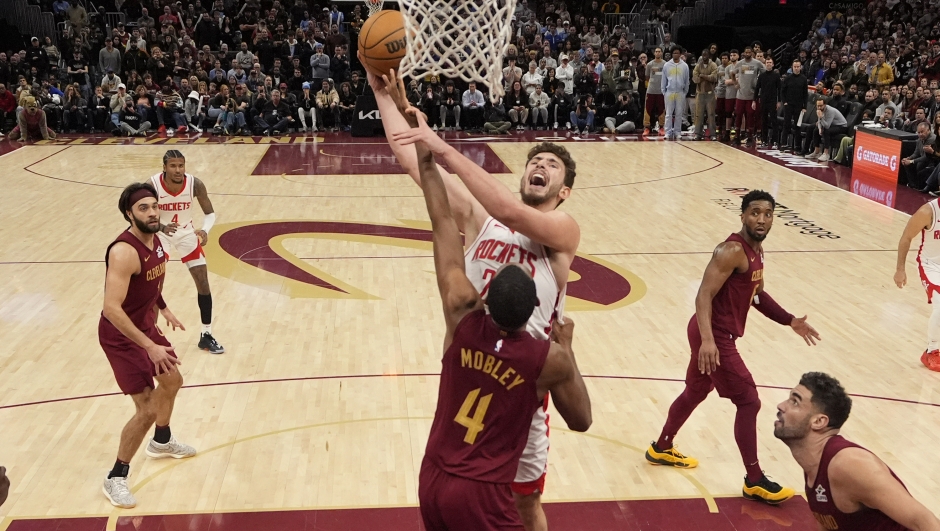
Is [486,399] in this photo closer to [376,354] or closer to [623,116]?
[376,354]

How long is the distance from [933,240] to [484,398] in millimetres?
5400

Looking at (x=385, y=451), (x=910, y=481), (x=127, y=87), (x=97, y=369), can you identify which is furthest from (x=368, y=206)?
(x=127, y=87)

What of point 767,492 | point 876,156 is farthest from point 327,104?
point 767,492

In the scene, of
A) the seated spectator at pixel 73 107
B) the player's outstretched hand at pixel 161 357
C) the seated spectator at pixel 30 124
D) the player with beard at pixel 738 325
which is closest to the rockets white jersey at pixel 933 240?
the player with beard at pixel 738 325

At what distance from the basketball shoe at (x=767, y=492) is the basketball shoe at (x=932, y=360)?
2.71 meters

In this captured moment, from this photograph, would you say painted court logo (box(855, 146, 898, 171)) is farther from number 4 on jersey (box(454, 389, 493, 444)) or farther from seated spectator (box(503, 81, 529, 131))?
number 4 on jersey (box(454, 389, 493, 444))

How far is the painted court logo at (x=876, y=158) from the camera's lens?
1469 centimetres

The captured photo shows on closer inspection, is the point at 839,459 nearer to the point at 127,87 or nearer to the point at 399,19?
the point at 399,19

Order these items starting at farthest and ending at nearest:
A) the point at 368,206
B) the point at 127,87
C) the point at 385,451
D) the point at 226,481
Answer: the point at 127,87 < the point at 368,206 < the point at 385,451 < the point at 226,481

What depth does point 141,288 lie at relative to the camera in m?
5.14

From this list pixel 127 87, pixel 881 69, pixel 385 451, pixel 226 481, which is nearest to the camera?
pixel 226 481

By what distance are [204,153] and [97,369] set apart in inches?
451

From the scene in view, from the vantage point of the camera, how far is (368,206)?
511 inches

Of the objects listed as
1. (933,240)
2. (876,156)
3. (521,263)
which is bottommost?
(876,156)
